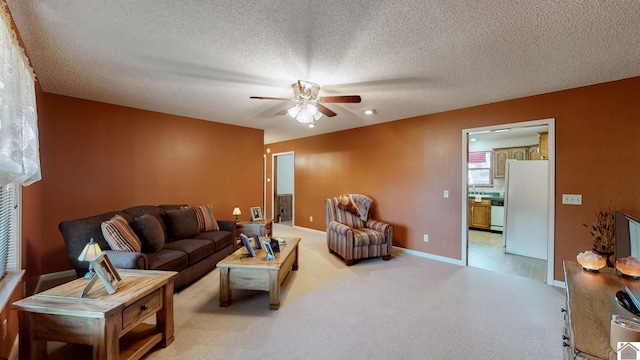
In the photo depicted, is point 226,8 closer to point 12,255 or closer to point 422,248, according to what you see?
point 12,255

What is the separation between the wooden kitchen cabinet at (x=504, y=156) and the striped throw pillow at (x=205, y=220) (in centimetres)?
652

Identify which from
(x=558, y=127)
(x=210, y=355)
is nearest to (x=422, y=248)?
(x=558, y=127)

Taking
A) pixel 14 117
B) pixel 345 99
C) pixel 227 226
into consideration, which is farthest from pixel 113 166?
pixel 345 99

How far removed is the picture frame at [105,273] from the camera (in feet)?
4.97

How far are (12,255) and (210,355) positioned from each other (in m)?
1.74

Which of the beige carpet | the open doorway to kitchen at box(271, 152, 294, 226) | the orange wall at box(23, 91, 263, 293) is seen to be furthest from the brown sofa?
the open doorway to kitchen at box(271, 152, 294, 226)

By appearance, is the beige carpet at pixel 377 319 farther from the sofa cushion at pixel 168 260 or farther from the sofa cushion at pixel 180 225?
the sofa cushion at pixel 180 225

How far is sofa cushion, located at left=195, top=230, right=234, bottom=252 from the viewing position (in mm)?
3494

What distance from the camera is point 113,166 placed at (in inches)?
141

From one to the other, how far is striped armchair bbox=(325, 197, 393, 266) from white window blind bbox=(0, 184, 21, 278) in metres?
3.31

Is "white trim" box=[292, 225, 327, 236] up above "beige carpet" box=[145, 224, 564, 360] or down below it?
above

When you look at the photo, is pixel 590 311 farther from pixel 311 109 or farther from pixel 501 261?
pixel 501 261

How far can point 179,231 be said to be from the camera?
3.42m

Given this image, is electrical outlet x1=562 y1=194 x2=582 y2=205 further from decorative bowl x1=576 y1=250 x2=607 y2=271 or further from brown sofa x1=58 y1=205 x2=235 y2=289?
brown sofa x1=58 y1=205 x2=235 y2=289
